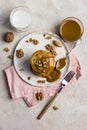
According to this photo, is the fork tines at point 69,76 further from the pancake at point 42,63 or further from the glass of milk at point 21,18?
the glass of milk at point 21,18

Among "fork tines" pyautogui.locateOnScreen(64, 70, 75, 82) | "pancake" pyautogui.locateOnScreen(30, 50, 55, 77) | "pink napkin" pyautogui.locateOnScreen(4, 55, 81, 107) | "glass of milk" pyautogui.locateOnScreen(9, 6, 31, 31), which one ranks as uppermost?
"glass of milk" pyautogui.locateOnScreen(9, 6, 31, 31)

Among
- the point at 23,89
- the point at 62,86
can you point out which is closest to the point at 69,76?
the point at 62,86

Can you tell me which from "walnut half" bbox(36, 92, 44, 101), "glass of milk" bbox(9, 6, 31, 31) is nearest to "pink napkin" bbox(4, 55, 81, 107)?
"walnut half" bbox(36, 92, 44, 101)

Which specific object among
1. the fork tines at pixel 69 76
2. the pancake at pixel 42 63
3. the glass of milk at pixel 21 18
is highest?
the glass of milk at pixel 21 18

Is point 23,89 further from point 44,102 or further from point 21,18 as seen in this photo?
point 21,18

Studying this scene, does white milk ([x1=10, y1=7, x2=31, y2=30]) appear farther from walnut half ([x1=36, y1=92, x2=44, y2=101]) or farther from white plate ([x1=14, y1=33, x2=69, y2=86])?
walnut half ([x1=36, y1=92, x2=44, y2=101])

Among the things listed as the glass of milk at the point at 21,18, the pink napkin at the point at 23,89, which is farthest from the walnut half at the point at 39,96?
the glass of milk at the point at 21,18

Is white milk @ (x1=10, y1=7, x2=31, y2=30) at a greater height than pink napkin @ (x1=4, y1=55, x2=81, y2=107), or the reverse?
white milk @ (x1=10, y1=7, x2=31, y2=30)
